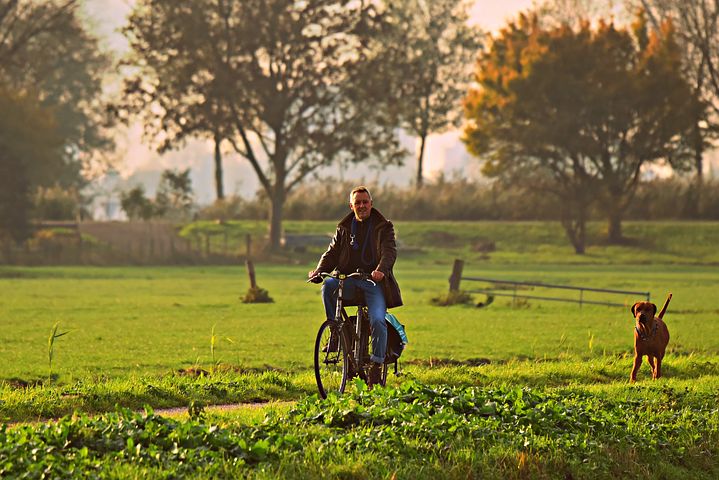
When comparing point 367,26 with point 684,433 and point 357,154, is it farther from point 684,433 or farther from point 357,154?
point 684,433

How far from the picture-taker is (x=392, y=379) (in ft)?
55.8

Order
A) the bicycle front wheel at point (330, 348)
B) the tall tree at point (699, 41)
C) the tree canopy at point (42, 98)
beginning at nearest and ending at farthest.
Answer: the bicycle front wheel at point (330, 348) < the tree canopy at point (42, 98) < the tall tree at point (699, 41)

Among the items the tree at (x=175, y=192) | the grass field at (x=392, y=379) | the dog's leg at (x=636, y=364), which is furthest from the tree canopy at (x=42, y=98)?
the dog's leg at (x=636, y=364)

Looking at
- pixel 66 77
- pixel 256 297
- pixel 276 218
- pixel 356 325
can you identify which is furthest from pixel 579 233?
pixel 356 325

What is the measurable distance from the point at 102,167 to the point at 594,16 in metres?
53.7

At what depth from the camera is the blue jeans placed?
1341 cm

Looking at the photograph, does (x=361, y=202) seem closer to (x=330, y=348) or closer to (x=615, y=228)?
(x=330, y=348)

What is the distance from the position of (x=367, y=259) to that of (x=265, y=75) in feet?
172

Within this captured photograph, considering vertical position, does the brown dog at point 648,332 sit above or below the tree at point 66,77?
below

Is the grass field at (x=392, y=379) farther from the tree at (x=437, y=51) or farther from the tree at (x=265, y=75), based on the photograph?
the tree at (x=437, y=51)

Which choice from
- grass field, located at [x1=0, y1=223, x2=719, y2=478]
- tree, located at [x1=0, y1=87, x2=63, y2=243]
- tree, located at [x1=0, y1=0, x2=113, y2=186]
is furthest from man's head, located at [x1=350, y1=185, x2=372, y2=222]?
tree, located at [x1=0, y1=0, x2=113, y2=186]

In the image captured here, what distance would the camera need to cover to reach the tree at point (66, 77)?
8319 centimetres


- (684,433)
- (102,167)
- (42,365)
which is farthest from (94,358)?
(102,167)

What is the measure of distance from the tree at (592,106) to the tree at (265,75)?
6.58m
